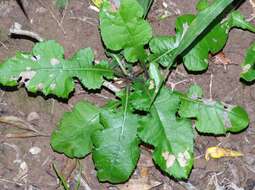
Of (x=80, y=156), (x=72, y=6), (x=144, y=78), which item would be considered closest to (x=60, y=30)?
(x=72, y=6)

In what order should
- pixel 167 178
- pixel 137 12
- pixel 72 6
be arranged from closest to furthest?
pixel 137 12 → pixel 167 178 → pixel 72 6

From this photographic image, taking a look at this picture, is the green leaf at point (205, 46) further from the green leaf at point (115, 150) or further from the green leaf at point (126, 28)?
the green leaf at point (115, 150)

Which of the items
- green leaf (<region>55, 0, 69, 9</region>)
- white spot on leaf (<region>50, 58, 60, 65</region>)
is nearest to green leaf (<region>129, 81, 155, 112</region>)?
white spot on leaf (<region>50, 58, 60, 65</region>)

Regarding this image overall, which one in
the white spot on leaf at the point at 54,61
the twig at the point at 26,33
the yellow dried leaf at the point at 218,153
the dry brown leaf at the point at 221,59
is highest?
the twig at the point at 26,33

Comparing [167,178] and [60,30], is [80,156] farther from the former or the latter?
[60,30]

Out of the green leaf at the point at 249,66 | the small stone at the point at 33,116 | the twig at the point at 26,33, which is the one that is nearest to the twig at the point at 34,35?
the twig at the point at 26,33
